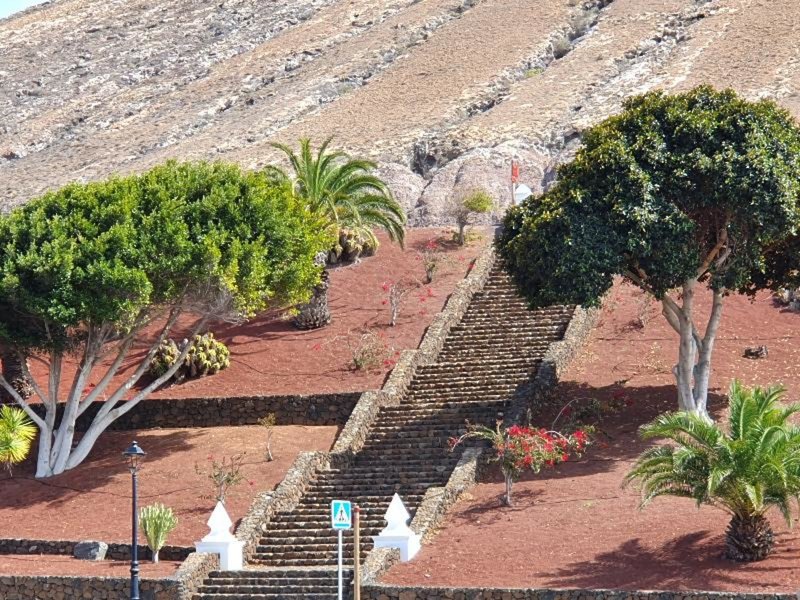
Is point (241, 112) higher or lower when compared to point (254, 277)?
higher

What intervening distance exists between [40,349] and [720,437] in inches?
610

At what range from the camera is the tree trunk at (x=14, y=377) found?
36.1m

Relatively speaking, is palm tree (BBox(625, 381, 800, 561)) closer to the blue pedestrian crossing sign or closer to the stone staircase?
the blue pedestrian crossing sign

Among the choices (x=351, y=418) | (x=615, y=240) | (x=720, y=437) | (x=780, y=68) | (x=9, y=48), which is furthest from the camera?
(x=9, y=48)

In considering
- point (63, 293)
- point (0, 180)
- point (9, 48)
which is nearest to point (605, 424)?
point (63, 293)

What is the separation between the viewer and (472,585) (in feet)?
80.8

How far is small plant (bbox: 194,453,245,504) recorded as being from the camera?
1181 inches

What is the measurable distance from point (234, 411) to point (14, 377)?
5561 mm

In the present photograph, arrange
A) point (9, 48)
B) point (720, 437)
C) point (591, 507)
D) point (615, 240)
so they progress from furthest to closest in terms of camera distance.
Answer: point (9, 48) → point (615, 240) → point (591, 507) → point (720, 437)

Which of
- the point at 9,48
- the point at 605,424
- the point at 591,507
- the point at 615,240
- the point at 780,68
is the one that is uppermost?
the point at 9,48

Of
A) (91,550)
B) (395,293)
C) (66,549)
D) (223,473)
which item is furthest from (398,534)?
(395,293)

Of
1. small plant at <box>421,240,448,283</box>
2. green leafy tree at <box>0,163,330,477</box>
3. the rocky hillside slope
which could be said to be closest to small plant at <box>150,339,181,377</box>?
green leafy tree at <box>0,163,330,477</box>

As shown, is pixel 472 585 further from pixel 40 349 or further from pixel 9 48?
pixel 9 48

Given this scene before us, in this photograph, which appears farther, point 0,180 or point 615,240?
point 0,180
